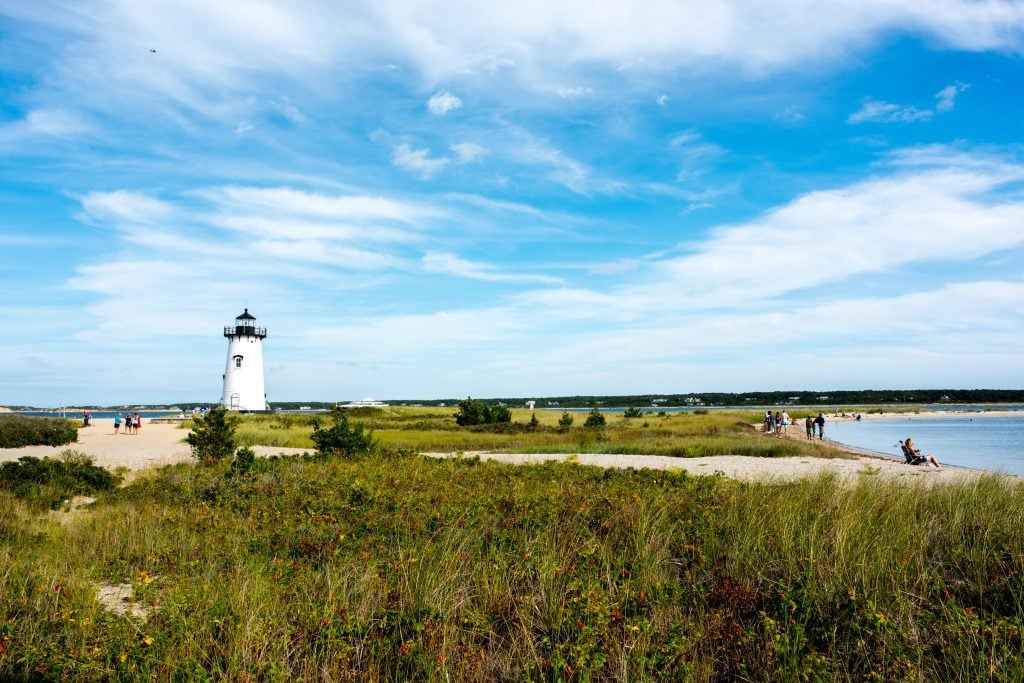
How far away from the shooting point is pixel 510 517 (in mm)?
7805

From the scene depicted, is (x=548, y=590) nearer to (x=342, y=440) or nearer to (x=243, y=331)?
(x=342, y=440)

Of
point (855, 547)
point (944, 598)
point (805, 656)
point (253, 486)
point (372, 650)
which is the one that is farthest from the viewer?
point (253, 486)

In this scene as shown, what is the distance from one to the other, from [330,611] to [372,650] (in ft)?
1.70

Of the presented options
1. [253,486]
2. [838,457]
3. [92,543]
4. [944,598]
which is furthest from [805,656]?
[838,457]

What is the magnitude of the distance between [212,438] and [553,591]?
63.0 ft

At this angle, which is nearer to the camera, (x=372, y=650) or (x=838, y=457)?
(x=372, y=650)

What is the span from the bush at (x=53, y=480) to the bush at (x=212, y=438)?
202 inches

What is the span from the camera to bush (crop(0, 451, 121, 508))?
519 inches

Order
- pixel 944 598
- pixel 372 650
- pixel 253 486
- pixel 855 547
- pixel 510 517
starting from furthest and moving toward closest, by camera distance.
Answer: pixel 253 486, pixel 510 517, pixel 855 547, pixel 944 598, pixel 372 650

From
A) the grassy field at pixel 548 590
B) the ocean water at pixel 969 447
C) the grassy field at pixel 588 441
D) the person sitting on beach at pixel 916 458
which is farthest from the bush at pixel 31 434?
the ocean water at pixel 969 447

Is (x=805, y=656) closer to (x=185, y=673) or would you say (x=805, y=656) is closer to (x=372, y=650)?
(x=372, y=650)

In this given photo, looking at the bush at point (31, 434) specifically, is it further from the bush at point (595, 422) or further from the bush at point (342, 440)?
the bush at point (595, 422)

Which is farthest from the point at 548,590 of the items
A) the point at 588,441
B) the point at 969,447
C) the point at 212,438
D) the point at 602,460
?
the point at 969,447

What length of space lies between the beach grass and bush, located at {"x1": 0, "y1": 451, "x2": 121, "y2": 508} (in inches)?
202
